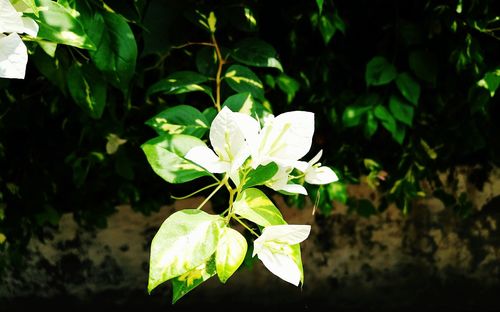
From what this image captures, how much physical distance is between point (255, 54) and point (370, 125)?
446 mm

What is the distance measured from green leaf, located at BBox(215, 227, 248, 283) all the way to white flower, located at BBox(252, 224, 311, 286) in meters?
0.02

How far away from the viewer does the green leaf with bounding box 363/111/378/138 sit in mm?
1344

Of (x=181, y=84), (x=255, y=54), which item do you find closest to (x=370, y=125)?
(x=255, y=54)

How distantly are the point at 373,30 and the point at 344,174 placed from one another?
1.41 ft

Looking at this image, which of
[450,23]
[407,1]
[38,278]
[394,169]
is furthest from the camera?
[38,278]

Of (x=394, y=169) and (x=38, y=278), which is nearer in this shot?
(x=394, y=169)

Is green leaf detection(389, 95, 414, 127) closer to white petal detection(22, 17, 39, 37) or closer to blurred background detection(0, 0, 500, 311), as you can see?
blurred background detection(0, 0, 500, 311)

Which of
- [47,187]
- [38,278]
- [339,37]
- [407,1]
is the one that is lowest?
[38,278]

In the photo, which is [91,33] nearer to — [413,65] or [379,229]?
[413,65]

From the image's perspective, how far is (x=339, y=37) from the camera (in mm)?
1533

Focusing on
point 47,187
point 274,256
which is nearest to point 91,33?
point 274,256

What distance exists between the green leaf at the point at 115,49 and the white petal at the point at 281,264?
0.38m

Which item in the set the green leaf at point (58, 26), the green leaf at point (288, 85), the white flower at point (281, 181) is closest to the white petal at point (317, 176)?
the white flower at point (281, 181)

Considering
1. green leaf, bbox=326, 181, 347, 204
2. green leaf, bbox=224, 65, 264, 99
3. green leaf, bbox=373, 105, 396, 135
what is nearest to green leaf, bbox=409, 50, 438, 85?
green leaf, bbox=373, 105, 396, 135
